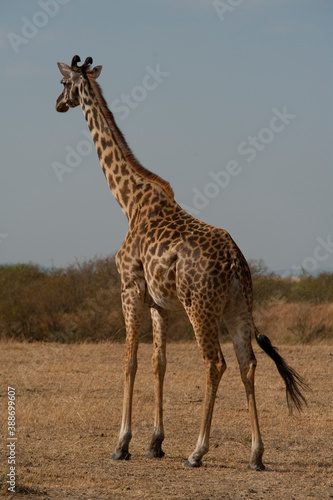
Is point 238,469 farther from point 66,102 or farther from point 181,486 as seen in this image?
point 66,102

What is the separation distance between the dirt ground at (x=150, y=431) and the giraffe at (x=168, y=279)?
332 millimetres

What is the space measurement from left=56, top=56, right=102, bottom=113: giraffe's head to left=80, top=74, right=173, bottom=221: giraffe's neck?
8 centimetres

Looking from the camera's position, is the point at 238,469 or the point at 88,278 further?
the point at 88,278

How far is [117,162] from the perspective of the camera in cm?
717

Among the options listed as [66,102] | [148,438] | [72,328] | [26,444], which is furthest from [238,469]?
[72,328]

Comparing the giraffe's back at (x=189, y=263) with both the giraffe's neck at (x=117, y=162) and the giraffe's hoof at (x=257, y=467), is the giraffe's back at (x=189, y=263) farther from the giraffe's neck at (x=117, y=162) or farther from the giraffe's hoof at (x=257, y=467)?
the giraffe's hoof at (x=257, y=467)

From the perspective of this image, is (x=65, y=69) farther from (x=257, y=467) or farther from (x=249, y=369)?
(x=257, y=467)

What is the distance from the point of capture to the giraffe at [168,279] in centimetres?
583

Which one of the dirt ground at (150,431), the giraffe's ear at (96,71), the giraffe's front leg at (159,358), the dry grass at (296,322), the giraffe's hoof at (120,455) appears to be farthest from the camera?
the dry grass at (296,322)

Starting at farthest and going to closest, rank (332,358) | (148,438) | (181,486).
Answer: (332,358) < (148,438) < (181,486)

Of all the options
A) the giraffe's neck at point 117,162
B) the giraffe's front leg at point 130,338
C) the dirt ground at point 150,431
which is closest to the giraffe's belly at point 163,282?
the giraffe's front leg at point 130,338

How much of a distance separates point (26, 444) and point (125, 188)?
2.60 m

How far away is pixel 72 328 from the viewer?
624 inches

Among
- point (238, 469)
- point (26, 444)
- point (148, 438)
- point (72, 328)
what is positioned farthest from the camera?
point (72, 328)
